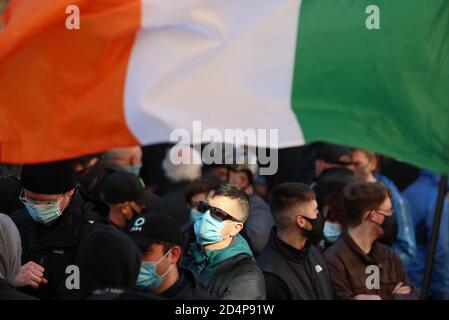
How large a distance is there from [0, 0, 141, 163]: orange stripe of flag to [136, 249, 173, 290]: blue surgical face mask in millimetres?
687

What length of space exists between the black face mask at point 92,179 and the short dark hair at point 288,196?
8.45 ft

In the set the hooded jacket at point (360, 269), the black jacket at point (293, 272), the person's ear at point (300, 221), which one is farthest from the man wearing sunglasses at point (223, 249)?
the hooded jacket at point (360, 269)

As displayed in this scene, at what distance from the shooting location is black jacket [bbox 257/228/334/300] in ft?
21.3

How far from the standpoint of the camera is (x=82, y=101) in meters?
5.83

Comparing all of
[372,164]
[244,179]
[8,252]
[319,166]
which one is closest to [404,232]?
[372,164]

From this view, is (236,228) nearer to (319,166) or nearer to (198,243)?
(198,243)

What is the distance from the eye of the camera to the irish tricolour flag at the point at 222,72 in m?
5.64

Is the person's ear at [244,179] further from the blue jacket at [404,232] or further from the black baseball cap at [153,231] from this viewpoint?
the black baseball cap at [153,231]

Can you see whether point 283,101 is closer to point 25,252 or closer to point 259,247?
point 25,252

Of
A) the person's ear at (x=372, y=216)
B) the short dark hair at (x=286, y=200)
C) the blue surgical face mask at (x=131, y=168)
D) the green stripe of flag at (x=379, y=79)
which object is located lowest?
the person's ear at (x=372, y=216)

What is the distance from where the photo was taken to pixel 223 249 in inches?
265

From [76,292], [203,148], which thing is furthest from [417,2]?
[203,148]

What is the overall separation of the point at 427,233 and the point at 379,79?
3.85 metres

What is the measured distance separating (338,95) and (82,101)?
4.50 ft
